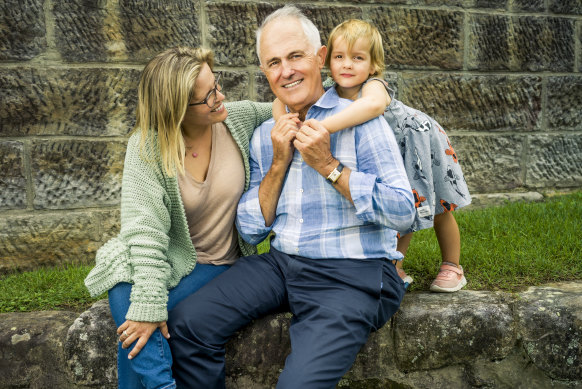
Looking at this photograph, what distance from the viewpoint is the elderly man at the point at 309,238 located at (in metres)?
1.97

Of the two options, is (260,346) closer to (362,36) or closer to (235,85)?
(362,36)

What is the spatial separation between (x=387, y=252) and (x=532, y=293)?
91 centimetres

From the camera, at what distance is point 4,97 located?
3.28m

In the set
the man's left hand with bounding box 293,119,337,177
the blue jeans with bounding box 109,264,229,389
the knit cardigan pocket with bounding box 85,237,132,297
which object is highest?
the man's left hand with bounding box 293,119,337,177

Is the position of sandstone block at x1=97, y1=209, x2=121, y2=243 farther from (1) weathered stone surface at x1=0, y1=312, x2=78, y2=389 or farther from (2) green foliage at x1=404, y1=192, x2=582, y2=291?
(2) green foliage at x1=404, y1=192, x2=582, y2=291

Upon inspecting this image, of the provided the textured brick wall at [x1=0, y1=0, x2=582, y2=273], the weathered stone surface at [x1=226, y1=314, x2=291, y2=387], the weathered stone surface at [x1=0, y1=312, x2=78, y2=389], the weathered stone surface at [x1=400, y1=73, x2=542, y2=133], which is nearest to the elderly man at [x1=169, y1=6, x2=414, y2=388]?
the weathered stone surface at [x1=226, y1=314, x2=291, y2=387]

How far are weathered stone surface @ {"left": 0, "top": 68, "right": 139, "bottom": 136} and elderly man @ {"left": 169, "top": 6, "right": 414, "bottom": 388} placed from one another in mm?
1524

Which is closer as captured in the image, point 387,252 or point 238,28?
point 387,252

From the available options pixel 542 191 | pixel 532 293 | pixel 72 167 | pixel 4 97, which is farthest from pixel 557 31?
pixel 4 97

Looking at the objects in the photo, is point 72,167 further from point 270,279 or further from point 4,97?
point 270,279

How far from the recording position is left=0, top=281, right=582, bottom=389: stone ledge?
7.64 ft

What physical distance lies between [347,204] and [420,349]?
0.82m

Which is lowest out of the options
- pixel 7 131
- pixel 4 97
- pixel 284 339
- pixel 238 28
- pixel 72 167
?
pixel 284 339

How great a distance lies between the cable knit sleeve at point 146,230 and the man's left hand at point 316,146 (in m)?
0.61
